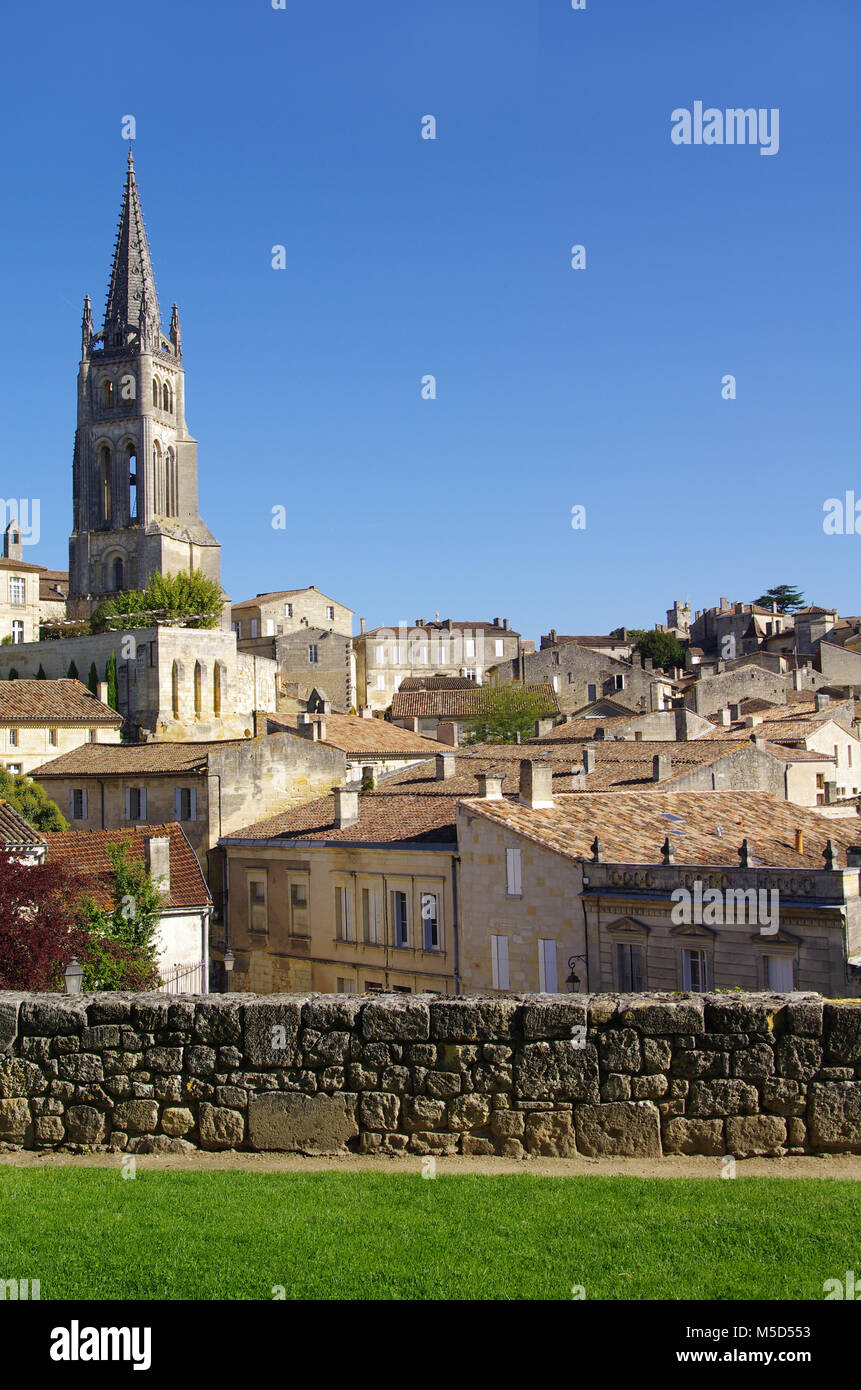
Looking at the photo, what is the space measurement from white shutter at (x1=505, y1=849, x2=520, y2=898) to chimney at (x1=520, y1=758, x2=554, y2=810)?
1.81m

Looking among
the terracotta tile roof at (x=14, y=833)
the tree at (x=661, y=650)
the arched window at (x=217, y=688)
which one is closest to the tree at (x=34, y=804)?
the terracotta tile roof at (x=14, y=833)

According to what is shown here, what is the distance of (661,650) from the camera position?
102 metres

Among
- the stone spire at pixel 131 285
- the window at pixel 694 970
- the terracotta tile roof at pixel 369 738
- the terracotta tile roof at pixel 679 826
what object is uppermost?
the stone spire at pixel 131 285

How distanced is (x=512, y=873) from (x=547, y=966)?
206cm

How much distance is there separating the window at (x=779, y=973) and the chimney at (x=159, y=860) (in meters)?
13.4

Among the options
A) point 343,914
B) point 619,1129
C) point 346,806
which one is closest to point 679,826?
point 343,914

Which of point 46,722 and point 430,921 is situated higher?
point 46,722

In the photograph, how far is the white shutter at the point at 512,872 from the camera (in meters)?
24.0

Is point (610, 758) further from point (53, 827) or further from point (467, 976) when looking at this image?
point (53, 827)

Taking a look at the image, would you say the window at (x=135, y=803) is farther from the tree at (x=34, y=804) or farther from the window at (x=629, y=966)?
the window at (x=629, y=966)

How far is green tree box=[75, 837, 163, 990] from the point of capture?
2105cm

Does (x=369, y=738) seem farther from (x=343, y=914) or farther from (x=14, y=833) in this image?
(x=14, y=833)

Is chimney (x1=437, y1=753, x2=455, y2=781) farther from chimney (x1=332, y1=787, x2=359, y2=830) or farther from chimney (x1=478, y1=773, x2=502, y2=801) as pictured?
chimney (x1=478, y1=773, x2=502, y2=801)

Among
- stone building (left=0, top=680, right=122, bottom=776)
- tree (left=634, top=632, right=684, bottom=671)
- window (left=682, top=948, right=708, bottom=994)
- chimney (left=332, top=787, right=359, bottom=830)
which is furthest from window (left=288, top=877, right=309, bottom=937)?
tree (left=634, top=632, right=684, bottom=671)
